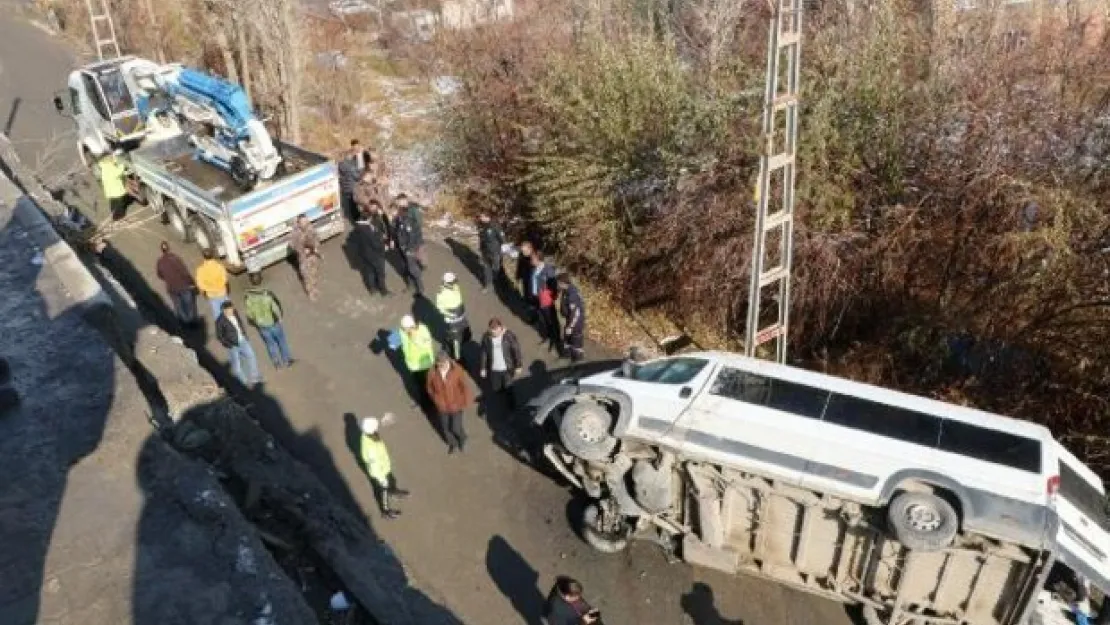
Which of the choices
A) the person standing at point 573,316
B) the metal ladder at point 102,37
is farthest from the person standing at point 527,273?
the metal ladder at point 102,37

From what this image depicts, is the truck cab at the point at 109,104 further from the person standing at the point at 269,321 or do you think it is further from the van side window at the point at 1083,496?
the van side window at the point at 1083,496

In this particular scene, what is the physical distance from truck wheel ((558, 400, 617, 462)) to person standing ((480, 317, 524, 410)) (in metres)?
2.15

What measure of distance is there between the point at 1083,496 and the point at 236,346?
32.5 ft

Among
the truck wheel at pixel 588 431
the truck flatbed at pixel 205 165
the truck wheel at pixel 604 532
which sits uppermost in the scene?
the truck flatbed at pixel 205 165

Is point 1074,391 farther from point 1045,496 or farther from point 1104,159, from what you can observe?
point 1045,496

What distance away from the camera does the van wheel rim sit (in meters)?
7.36

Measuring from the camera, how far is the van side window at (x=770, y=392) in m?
8.41

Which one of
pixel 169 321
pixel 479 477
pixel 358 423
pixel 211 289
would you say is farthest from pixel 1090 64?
pixel 169 321

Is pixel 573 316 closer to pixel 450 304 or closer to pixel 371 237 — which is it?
pixel 450 304

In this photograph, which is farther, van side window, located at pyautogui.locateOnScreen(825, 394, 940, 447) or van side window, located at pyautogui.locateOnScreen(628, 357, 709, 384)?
van side window, located at pyautogui.locateOnScreen(628, 357, 709, 384)

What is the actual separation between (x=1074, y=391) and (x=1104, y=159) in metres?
2.84

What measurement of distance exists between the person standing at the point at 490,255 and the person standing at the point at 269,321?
342cm

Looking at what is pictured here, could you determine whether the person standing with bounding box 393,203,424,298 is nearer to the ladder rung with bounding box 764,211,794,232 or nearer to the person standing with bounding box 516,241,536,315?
the person standing with bounding box 516,241,536,315

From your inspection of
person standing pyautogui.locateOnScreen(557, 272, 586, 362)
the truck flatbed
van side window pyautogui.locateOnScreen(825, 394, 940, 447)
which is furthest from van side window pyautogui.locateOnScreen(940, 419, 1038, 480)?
the truck flatbed
